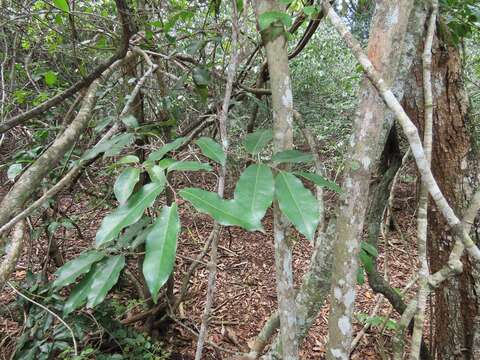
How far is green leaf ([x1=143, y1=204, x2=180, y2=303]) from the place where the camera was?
0.56 meters

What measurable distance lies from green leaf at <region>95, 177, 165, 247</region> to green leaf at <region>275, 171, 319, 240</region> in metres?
0.23

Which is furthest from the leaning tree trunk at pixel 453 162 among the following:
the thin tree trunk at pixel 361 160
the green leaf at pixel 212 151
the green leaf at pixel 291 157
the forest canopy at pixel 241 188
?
the green leaf at pixel 212 151

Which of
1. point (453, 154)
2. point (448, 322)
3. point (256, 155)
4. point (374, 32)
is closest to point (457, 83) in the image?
point (453, 154)

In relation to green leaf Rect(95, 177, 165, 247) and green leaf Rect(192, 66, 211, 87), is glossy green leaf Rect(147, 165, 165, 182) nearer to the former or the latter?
green leaf Rect(95, 177, 165, 247)

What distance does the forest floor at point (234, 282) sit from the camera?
240cm

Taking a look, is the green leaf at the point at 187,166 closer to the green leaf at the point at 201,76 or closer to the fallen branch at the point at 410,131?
the fallen branch at the point at 410,131

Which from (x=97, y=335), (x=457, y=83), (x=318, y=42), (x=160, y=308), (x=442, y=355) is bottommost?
(x=97, y=335)

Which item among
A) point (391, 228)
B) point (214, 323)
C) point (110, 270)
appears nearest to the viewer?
point (110, 270)

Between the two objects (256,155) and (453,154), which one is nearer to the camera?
(256,155)

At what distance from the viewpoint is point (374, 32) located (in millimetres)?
860

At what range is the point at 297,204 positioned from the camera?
656 millimetres

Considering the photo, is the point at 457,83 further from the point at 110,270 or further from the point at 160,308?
the point at 160,308

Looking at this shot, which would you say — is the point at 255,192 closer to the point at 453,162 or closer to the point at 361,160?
the point at 361,160

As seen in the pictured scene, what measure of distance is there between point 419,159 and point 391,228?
3.41 meters
